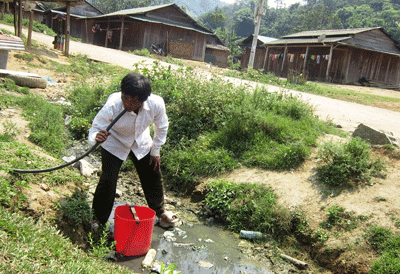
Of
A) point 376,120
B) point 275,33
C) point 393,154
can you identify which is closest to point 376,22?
point 275,33

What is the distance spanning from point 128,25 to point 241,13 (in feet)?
159

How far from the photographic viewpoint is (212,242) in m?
4.18

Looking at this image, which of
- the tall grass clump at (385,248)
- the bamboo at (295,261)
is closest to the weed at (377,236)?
the tall grass clump at (385,248)

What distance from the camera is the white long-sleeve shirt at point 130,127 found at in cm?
316

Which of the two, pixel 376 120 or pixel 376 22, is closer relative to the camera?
pixel 376 120

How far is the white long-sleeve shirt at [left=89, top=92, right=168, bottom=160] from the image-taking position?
3164mm

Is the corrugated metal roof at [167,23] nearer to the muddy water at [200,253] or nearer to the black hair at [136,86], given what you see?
the muddy water at [200,253]

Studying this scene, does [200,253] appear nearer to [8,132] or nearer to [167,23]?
[8,132]

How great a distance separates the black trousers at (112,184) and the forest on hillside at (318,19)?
3761 cm

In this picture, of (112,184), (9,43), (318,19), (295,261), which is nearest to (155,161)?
(112,184)

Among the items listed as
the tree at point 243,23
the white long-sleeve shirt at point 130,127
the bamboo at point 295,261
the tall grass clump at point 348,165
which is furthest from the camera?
the tree at point 243,23

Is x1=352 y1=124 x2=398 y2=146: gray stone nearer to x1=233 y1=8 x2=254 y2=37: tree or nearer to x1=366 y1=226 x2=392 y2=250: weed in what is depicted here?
x1=366 y1=226 x2=392 y2=250: weed

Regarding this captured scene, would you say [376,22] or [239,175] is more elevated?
[376,22]

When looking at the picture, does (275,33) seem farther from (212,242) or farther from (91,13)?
(212,242)
